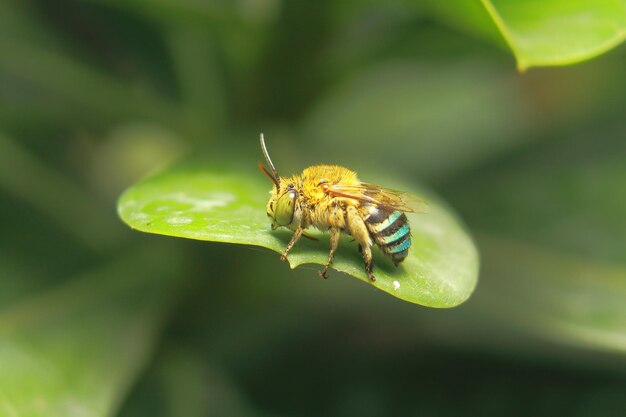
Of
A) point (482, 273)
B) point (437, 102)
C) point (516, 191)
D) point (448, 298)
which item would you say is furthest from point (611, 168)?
point (448, 298)

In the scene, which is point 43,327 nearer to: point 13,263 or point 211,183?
point 13,263

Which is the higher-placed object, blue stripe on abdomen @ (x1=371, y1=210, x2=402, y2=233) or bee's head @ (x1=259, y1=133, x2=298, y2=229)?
blue stripe on abdomen @ (x1=371, y1=210, x2=402, y2=233)

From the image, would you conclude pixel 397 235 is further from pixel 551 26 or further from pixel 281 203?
pixel 551 26

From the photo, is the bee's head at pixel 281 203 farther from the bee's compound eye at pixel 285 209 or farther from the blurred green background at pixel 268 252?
the blurred green background at pixel 268 252

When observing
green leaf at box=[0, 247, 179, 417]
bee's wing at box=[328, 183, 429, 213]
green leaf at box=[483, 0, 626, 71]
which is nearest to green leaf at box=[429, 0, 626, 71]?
green leaf at box=[483, 0, 626, 71]

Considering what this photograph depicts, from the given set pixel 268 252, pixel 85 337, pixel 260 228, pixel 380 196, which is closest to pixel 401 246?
pixel 380 196

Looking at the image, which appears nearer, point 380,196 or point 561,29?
point 561,29

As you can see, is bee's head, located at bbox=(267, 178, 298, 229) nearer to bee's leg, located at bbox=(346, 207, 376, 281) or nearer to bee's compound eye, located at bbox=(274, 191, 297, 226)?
bee's compound eye, located at bbox=(274, 191, 297, 226)
